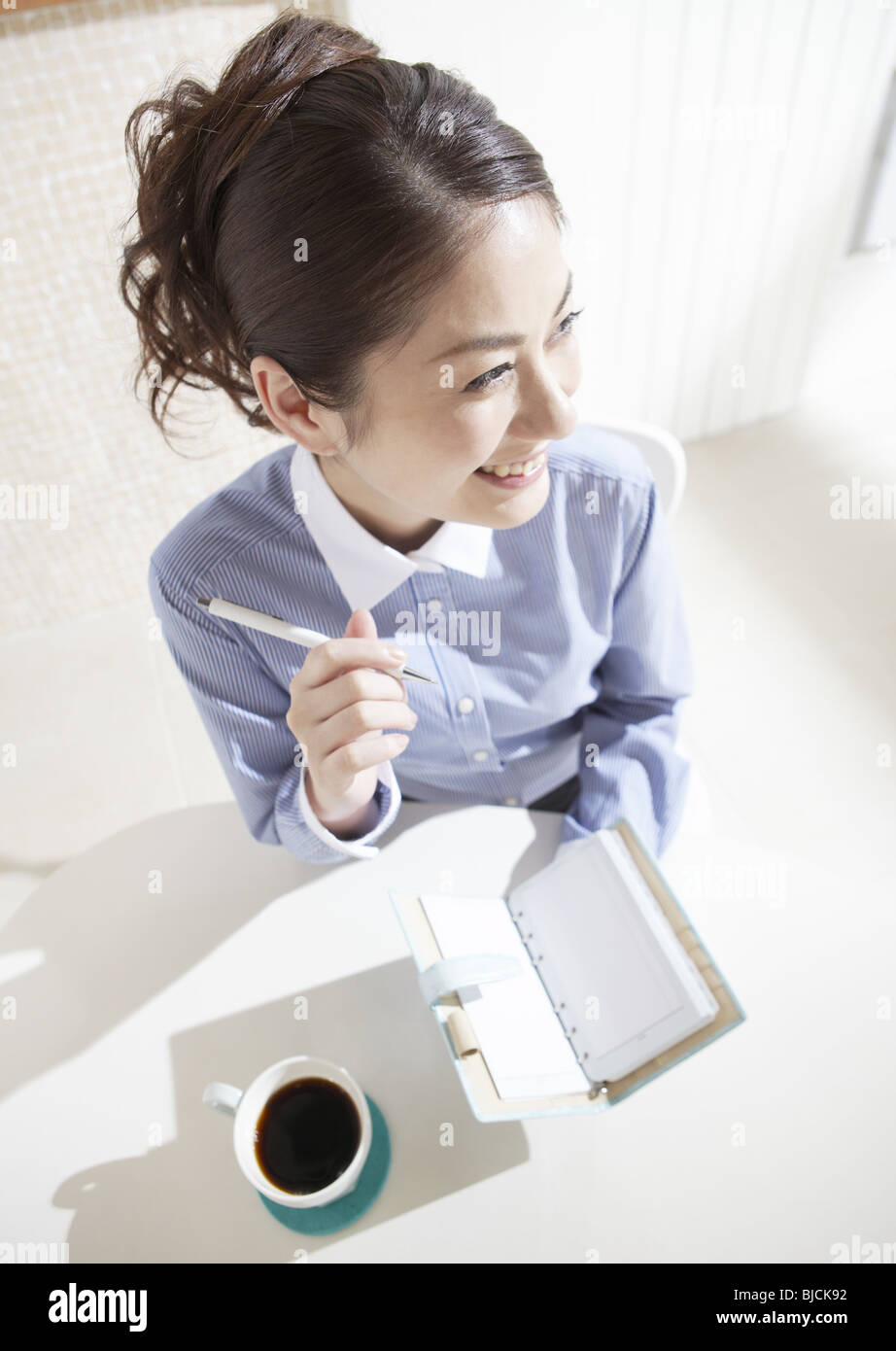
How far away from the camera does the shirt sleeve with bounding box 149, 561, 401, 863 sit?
3.48 ft

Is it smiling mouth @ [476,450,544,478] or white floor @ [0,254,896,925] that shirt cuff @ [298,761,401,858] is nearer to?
smiling mouth @ [476,450,544,478]

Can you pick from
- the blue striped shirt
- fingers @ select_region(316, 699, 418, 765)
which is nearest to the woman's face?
the blue striped shirt

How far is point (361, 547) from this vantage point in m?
1.05

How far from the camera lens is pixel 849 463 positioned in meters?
2.80

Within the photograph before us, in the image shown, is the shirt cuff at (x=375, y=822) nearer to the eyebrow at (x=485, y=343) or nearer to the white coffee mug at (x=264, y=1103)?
the white coffee mug at (x=264, y=1103)

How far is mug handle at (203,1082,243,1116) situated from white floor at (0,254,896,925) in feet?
4.35

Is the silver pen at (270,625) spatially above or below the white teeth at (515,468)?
below

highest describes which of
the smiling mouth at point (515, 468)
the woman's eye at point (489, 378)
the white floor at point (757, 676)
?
the woman's eye at point (489, 378)

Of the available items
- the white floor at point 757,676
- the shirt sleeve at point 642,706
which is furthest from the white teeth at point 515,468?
the white floor at point 757,676

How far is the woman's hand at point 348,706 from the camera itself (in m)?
0.85

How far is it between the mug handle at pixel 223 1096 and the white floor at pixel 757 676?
1325mm
